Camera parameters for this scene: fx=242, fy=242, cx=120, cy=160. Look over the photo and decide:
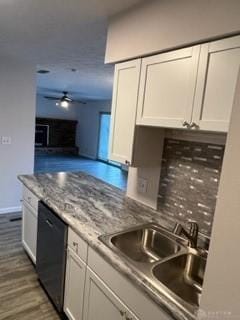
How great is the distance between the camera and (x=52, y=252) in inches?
76.4

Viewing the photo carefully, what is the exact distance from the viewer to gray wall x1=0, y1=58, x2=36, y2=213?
352 centimetres

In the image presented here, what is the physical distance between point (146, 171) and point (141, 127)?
473mm

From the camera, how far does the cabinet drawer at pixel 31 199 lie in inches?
90.5

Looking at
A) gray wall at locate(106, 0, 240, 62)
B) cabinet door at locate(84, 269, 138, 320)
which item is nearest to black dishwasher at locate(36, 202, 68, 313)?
cabinet door at locate(84, 269, 138, 320)

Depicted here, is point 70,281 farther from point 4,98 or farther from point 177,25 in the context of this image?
point 4,98

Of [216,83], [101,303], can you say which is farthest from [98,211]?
[216,83]

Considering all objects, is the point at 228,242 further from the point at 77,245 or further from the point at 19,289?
the point at 19,289

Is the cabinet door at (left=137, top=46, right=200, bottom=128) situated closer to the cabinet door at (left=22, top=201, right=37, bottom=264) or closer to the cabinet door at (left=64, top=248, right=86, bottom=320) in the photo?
the cabinet door at (left=64, top=248, right=86, bottom=320)

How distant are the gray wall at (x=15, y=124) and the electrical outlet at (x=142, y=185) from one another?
2.36 m

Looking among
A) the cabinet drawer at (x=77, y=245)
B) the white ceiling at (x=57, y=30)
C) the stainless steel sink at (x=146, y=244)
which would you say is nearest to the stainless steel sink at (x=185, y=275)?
the stainless steel sink at (x=146, y=244)

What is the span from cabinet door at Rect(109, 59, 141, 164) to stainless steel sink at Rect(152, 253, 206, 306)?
0.76 meters

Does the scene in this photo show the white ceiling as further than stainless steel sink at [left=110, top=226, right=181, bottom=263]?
Yes

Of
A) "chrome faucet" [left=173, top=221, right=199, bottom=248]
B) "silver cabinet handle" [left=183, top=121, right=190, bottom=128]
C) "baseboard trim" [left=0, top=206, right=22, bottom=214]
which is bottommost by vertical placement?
"baseboard trim" [left=0, top=206, right=22, bottom=214]

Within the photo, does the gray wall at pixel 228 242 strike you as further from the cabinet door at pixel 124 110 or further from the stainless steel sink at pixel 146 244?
the cabinet door at pixel 124 110
